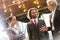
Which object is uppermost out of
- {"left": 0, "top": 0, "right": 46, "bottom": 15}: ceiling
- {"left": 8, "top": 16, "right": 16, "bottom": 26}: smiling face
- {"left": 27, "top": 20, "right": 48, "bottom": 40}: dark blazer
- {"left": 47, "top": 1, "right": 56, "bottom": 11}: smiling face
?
{"left": 0, "top": 0, "right": 46, "bottom": 15}: ceiling

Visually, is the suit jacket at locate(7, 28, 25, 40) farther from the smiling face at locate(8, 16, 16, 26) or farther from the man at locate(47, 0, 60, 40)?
the man at locate(47, 0, 60, 40)

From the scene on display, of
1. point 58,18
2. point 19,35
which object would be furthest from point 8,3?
point 58,18

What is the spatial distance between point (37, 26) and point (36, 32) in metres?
0.07

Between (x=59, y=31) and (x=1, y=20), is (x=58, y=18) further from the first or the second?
(x=1, y=20)

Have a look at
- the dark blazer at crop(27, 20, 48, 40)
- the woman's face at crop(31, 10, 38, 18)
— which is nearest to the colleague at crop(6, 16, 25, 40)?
the dark blazer at crop(27, 20, 48, 40)

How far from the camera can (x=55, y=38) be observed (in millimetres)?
2463

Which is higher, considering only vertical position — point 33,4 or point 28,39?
point 33,4

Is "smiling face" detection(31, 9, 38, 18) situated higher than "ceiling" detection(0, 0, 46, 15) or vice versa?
"ceiling" detection(0, 0, 46, 15)

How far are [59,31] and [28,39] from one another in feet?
1.18

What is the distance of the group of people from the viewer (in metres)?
2.46

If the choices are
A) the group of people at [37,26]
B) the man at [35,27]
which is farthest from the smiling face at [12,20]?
the man at [35,27]

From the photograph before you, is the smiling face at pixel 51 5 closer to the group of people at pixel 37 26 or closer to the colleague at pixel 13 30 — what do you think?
the group of people at pixel 37 26

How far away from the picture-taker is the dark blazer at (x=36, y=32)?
249 centimetres

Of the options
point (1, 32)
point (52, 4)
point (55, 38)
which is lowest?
point (55, 38)
